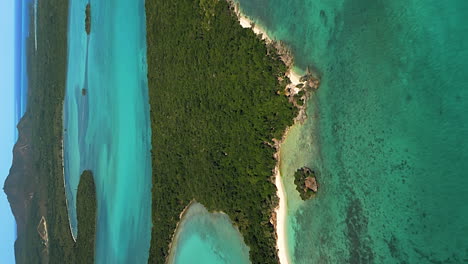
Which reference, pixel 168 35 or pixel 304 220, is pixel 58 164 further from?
pixel 304 220

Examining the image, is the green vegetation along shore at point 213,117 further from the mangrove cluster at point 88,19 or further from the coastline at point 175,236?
the mangrove cluster at point 88,19

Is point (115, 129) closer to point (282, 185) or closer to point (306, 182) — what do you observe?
point (282, 185)

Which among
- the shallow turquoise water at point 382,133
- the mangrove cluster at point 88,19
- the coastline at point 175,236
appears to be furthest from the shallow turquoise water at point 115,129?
the shallow turquoise water at point 382,133

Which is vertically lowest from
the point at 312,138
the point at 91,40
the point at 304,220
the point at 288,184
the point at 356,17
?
the point at 304,220

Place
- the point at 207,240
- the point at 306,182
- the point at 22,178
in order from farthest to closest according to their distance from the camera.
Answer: the point at 22,178
the point at 207,240
the point at 306,182

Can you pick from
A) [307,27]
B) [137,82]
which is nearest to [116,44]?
[137,82]

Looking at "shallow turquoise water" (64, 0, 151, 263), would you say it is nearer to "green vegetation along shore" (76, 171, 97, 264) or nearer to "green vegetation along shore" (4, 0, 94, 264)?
"green vegetation along shore" (76, 171, 97, 264)

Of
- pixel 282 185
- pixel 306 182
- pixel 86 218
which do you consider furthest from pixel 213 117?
pixel 86 218
